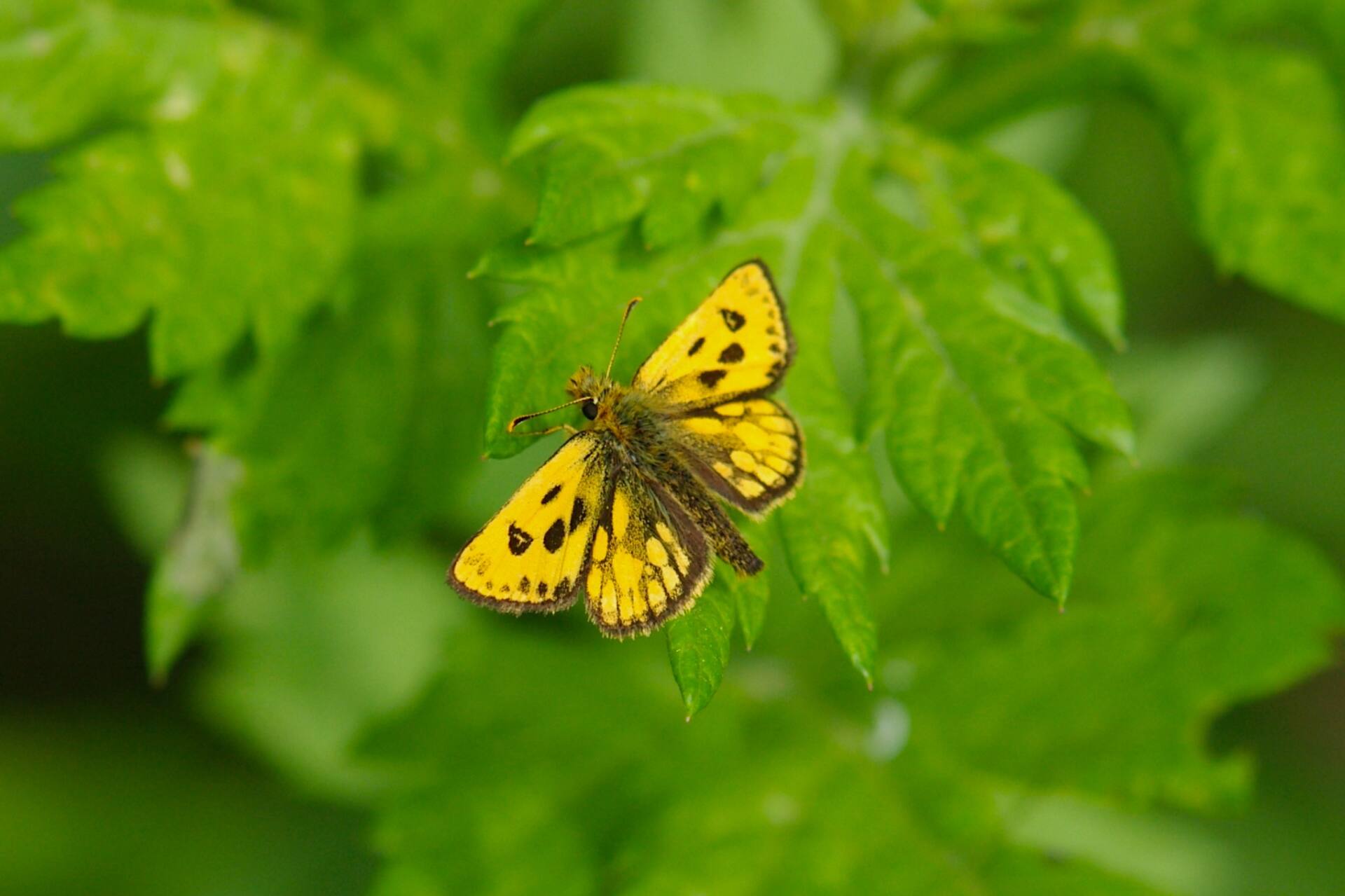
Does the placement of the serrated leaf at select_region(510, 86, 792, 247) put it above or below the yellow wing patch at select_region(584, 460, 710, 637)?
above

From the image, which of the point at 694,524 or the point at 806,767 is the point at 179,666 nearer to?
the point at 806,767

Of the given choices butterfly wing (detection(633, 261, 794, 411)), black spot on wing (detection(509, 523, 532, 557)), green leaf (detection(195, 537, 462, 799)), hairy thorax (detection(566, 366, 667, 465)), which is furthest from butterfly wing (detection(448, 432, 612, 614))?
green leaf (detection(195, 537, 462, 799))

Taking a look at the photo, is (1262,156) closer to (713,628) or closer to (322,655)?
(713,628)

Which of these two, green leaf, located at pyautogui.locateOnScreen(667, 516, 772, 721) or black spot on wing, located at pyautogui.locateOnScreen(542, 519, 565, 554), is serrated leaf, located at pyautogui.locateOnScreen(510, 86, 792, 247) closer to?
black spot on wing, located at pyautogui.locateOnScreen(542, 519, 565, 554)

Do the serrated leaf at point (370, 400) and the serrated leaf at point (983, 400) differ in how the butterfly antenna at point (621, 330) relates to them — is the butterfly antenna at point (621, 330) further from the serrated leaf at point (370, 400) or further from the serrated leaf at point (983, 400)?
the serrated leaf at point (370, 400)

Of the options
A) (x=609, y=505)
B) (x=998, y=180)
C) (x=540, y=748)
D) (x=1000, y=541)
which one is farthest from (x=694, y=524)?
(x=540, y=748)

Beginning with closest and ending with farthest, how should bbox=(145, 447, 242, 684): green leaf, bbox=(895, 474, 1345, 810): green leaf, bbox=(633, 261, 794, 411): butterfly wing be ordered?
1. bbox=(633, 261, 794, 411): butterfly wing
2. bbox=(145, 447, 242, 684): green leaf
3. bbox=(895, 474, 1345, 810): green leaf

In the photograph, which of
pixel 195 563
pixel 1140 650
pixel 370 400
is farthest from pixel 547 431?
pixel 1140 650
